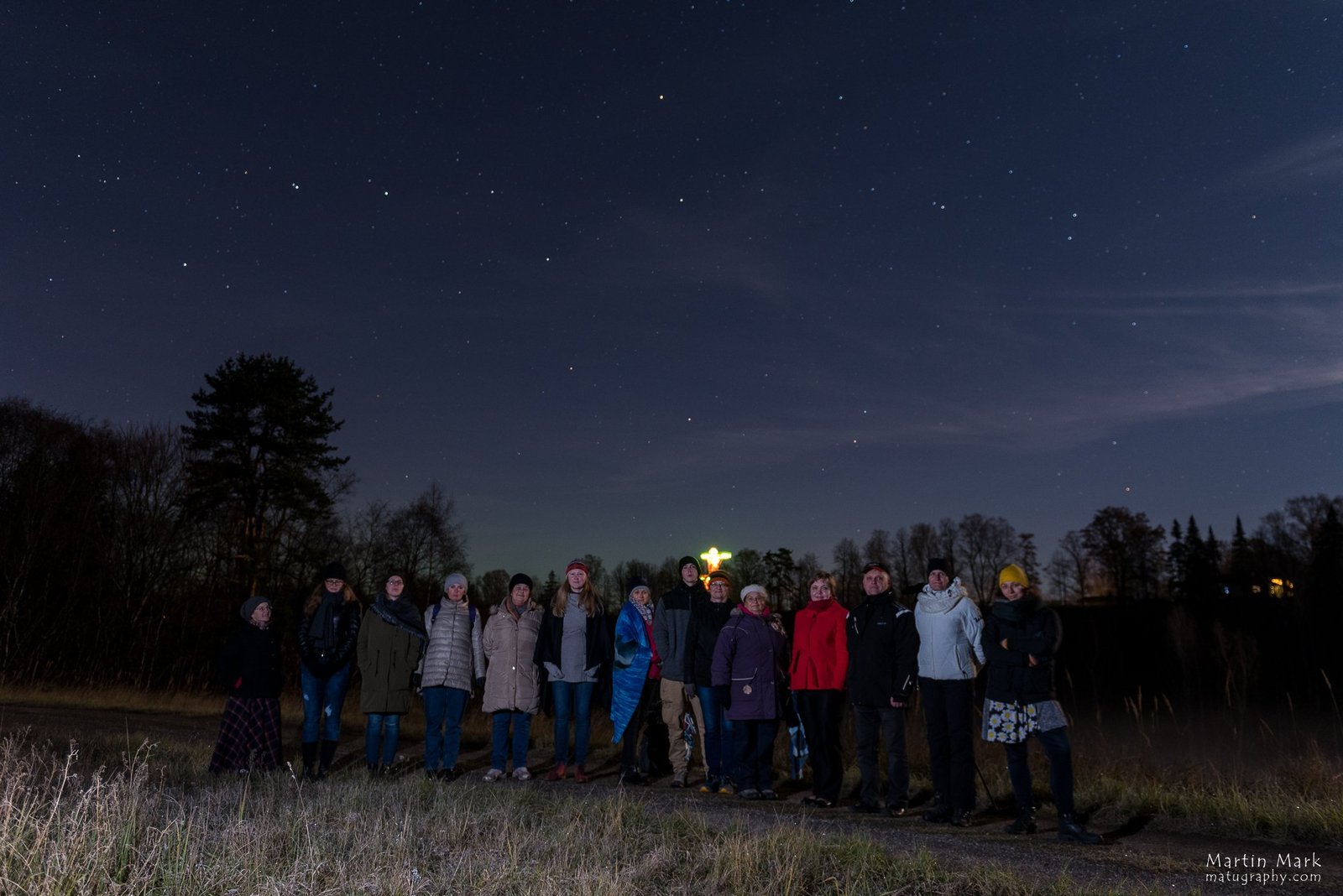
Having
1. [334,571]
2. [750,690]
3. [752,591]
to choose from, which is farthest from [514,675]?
[752,591]

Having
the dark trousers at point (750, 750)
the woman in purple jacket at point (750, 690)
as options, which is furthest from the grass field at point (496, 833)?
the woman in purple jacket at point (750, 690)

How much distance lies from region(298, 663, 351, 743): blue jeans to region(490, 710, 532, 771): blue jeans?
1.56 m

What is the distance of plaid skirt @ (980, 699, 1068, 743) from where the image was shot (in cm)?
691

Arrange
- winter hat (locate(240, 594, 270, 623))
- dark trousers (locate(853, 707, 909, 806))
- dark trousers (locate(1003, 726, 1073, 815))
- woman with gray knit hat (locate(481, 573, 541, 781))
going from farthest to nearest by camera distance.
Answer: woman with gray knit hat (locate(481, 573, 541, 781))
winter hat (locate(240, 594, 270, 623))
dark trousers (locate(853, 707, 909, 806))
dark trousers (locate(1003, 726, 1073, 815))

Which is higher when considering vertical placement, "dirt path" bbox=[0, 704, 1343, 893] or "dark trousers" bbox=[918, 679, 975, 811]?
"dark trousers" bbox=[918, 679, 975, 811]

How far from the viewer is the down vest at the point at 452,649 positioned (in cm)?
951

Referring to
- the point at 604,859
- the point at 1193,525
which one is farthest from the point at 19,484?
the point at 1193,525

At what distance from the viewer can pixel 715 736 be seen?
30.3ft

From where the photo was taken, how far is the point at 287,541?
3356 centimetres

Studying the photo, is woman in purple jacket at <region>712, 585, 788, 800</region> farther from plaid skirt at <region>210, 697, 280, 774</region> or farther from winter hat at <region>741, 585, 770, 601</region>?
plaid skirt at <region>210, 697, 280, 774</region>

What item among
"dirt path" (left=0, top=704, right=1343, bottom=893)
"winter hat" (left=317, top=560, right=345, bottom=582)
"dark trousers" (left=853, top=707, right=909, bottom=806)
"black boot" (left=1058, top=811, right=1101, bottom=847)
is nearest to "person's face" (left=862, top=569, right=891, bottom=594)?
"dark trousers" (left=853, top=707, right=909, bottom=806)

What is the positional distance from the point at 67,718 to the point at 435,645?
8.53 meters

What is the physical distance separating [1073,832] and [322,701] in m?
6.92

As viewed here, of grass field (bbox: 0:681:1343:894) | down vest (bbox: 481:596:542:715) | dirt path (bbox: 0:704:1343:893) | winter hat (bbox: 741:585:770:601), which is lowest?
dirt path (bbox: 0:704:1343:893)
